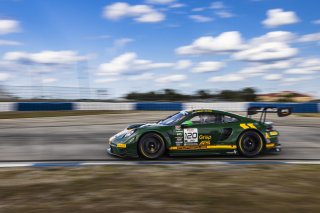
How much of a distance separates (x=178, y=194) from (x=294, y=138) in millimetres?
7966

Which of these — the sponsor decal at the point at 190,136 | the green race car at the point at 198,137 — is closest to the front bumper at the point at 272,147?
the green race car at the point at 198,137

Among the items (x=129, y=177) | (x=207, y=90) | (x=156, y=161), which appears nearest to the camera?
(x=129, y=177)

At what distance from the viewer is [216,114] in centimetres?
909

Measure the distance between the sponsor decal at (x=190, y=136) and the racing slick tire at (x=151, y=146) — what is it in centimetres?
49

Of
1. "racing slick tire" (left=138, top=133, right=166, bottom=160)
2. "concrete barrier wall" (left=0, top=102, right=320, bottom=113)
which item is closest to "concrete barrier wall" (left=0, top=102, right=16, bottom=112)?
"concrete barrier wall" (left=0, top=102, right=320, bottom=113)

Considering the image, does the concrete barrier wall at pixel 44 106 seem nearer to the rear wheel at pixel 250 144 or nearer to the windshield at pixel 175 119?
the windshield at pixel 175 119

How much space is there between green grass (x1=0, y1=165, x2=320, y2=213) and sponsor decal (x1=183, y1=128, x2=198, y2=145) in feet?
3.70

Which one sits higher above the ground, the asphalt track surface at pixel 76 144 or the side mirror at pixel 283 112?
the side mirror at pixel 283 112

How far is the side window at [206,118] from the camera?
8.88 m

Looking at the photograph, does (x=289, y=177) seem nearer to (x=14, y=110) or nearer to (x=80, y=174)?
(x=80, y=174)

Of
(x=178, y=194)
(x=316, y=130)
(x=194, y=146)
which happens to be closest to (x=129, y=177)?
(x=178, y=194)

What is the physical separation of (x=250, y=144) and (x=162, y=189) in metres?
3.89

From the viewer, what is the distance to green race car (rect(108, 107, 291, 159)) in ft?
28.3

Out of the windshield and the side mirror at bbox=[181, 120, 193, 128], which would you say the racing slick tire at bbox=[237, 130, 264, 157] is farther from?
the windshield
